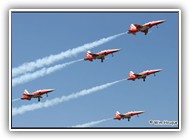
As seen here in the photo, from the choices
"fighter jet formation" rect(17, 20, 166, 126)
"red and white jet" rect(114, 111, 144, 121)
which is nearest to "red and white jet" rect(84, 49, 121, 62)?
"fighter jet formation" rect(17, 20, 166, 126)

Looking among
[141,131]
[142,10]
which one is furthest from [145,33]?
[141,131]

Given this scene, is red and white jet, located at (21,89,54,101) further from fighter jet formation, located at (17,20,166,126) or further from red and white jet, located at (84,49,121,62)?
red and white jet, located at (84,49,121,62)

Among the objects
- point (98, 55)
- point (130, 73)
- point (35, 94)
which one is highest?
point (98, 55)

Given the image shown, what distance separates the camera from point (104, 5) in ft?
68.3

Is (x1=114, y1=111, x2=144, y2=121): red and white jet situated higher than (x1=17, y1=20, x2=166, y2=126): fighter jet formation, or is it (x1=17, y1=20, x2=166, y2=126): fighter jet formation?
(x1=17, y1=20, x2=166, y2=126): fighter jet formation

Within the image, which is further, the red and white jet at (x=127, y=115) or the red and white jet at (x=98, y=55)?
the red and white jet at (x=98, y=55)

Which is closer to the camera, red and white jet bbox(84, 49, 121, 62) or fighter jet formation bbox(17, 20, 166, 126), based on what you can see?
fighter jet formation bbox(17, 20, 166, 126)

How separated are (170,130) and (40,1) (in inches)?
164

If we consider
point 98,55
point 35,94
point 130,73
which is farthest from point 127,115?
point 35,94

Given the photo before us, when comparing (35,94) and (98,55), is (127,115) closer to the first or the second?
(98,55)

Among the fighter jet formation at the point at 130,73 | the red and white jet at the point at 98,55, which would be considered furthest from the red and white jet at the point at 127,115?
the red and white jet at the point at 98,55

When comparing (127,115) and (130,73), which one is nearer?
(127,115)

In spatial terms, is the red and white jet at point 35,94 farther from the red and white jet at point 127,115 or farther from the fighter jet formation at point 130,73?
the red and white jet at point 127,115
